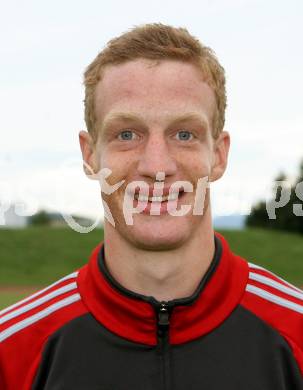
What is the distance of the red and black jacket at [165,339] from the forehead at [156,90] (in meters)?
0.78

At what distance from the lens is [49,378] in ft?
10.3

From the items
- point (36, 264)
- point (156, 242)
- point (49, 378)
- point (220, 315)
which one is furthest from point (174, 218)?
point (36, 264)

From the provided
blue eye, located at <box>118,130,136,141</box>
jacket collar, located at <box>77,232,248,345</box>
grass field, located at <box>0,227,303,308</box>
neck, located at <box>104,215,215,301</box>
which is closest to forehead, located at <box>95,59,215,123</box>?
blue eye, located at <box>118,130,136,141</box>

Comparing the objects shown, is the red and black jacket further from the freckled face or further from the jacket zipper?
the freckled face

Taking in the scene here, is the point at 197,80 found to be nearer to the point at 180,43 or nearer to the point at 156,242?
the point at 180,43

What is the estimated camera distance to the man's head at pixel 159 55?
3.11m

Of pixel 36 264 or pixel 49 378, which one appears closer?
pixel 49 378

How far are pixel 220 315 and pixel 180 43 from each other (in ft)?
4.34

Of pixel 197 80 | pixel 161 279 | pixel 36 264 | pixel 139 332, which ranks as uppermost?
pixel 197 80

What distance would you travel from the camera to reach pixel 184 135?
9.95ft

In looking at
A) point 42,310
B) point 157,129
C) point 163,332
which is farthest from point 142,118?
point 42,310

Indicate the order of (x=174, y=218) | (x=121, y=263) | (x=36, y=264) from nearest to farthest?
1. (x=174, y=218)
2. (x=121, y=263)
3. (x=36, y=264)

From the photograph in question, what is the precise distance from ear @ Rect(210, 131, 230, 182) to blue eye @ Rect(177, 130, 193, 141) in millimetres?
246

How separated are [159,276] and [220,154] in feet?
2.30
